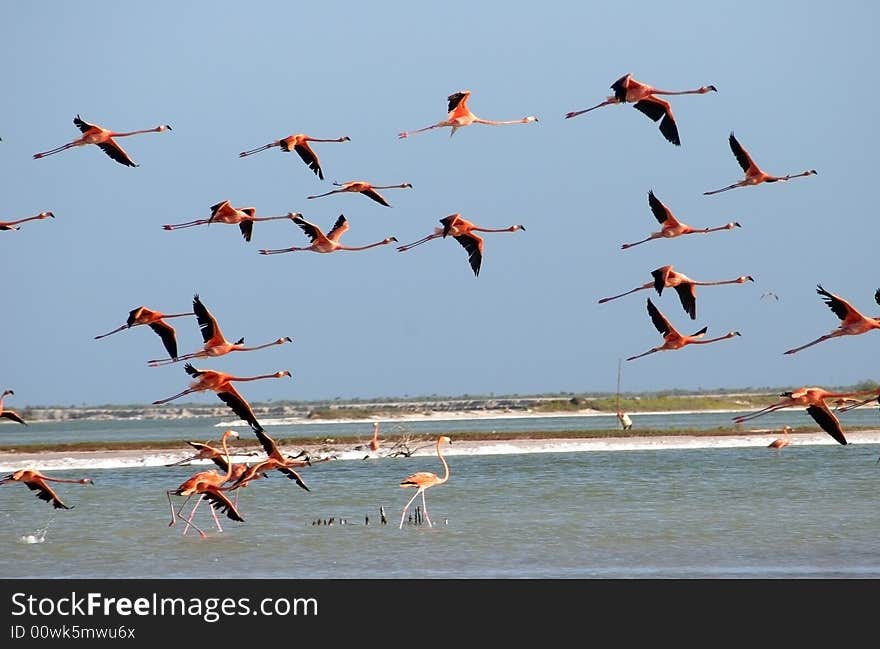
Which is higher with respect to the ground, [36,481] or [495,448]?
[36,481]

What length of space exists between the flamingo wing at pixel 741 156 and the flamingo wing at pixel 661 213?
1127 mm

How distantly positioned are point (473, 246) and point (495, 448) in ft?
88.0

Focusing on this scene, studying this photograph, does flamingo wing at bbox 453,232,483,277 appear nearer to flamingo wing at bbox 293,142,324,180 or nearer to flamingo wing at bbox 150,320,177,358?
flamingo wing at bbox 293,142,324,180

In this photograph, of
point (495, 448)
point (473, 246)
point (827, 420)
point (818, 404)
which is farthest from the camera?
point (495, 448)

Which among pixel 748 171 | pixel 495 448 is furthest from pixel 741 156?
pixel 495 448

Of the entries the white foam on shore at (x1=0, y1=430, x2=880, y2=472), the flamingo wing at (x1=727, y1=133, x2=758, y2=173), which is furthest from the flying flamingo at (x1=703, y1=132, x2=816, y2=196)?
the white foam on shore at (x1=0, y1=430, x2=880, y2=472)

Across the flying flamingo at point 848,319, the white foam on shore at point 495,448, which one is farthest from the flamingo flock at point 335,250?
the white foam on shore at point 495,448

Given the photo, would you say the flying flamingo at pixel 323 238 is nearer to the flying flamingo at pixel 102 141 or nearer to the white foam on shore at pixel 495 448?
the flying flamingo at pixel 102 141

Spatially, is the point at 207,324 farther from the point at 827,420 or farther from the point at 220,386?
the point at 827,420

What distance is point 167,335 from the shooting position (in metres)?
17.0

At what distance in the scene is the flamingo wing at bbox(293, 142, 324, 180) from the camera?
745 inches

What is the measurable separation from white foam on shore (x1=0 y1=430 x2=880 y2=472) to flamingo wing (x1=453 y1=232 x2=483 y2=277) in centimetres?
2262

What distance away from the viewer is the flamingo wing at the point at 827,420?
14531 millimetres
